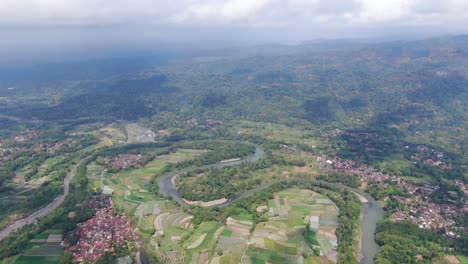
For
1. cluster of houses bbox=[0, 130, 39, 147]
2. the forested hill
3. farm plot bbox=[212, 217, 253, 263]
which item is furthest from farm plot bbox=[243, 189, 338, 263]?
cluster of houses bbox=[0, 130, 39, 147]

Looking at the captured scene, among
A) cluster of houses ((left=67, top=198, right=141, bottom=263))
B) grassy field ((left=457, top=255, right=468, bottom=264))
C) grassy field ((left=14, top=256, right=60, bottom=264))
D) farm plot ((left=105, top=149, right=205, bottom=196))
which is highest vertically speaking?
cluster of houses ((left=67, top=198, right=141, bottom=263))

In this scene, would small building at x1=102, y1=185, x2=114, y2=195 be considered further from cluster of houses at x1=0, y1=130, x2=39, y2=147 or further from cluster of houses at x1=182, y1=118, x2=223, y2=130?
cluster of houses at x1=182, y1=118, x2=223, y2=130

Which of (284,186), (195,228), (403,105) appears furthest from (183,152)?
(403,105)

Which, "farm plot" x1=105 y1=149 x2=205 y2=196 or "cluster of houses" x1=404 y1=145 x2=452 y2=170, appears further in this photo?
"cluster of houses" x1=404 y1=145 x2=452 y2=170

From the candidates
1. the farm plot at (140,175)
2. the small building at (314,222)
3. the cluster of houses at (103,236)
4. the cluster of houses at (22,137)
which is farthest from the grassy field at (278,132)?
the cluster of houses at (22,137)

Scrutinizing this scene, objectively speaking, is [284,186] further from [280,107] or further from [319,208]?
[280,107]

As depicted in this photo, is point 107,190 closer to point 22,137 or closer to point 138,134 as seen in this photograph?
point 138,134
